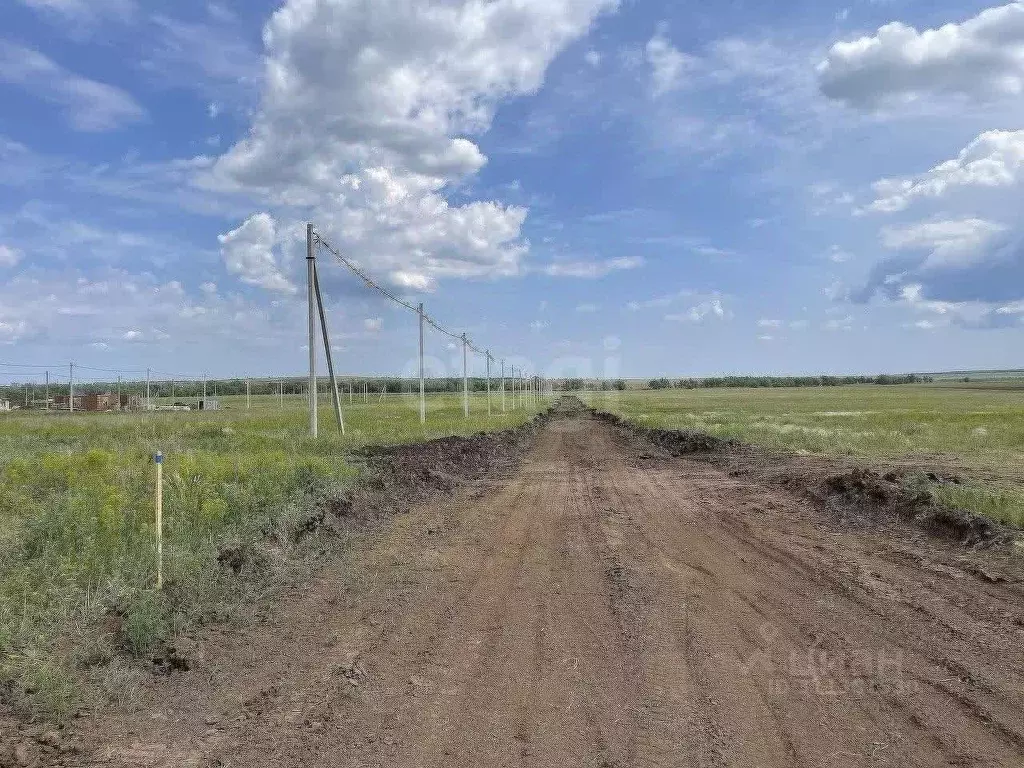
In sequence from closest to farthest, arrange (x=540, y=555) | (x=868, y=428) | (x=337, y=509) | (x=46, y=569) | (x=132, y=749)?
1. (x=132, y=749)
2. (x=46, y=569)
3. (x=540, y=555)
4. (x=337, y=509)
5. (x=868, y=428)

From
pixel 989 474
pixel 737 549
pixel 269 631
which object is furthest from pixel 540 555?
pixel 989 474

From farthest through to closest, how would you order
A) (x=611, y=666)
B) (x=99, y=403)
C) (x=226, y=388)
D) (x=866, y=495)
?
1. (x=226, y=388)
2. (x=99, y=403)
3. (x=866, y=495)
4. (x=611, y=666)

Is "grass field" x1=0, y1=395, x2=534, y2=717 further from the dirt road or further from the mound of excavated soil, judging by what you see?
the mound of excavated soil

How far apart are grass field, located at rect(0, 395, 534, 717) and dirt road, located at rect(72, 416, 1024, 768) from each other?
562 mm

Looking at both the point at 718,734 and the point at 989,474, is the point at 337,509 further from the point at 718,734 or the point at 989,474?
the point at 989,474

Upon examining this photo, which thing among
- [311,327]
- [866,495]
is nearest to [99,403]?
[311,327]

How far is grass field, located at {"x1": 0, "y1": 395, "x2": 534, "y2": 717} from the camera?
5.20m

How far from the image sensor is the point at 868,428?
111 feet

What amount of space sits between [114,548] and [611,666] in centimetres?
534

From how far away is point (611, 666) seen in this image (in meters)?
5.30

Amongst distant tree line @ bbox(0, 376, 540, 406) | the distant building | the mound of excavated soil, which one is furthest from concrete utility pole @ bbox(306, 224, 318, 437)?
distant tree line @ bbox(0, 376, 540, 406)

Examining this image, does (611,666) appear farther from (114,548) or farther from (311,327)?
(311,327)

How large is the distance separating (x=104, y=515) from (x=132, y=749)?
5096 millimetres

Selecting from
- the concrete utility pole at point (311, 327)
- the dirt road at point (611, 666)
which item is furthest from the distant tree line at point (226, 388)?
the dirt road at point (611, 666)
